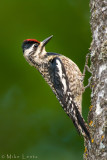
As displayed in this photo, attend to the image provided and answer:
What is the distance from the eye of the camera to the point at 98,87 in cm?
357

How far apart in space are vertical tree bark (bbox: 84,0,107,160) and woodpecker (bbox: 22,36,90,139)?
0.81 m

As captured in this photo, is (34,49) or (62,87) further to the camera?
(34,49)

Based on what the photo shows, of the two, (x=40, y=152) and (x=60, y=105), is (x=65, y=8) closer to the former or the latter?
(x=60, y=105)

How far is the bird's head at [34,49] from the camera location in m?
4.82

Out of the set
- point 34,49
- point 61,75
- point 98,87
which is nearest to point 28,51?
point 34,49

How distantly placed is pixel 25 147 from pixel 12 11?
6.24ft

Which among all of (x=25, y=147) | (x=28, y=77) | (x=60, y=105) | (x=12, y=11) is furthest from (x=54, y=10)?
(x=25, y=147)

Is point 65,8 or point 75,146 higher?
point 65,8

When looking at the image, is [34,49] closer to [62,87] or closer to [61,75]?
[61,75]

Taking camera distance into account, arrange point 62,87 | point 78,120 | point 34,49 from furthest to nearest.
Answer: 1. point 34,49
2. point 62,87
3. point 78,120

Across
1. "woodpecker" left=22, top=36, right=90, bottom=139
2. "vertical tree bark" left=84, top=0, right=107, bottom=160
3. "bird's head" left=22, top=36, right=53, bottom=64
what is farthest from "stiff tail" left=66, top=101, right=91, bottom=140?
"bird's head" left=22, top=36, right=53, bottom=64

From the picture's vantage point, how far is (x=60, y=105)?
4895 mm

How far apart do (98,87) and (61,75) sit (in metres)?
1.38

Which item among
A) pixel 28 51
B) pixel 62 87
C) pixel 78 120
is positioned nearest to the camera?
pixel 78 120
